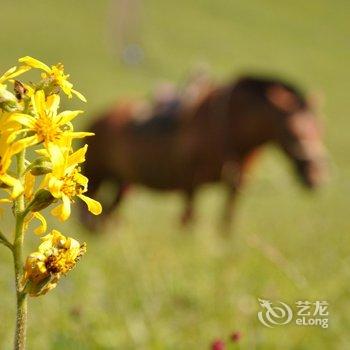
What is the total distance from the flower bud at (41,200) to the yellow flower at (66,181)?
0.06 feet

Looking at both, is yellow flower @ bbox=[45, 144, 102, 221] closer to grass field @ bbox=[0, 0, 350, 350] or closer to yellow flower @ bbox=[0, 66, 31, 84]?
yellow flower @ bbox=[0, 66, 31, 84]

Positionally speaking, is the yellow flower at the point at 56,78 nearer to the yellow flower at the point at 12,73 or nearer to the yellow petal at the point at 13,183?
the yellow flower at the point at 12,73

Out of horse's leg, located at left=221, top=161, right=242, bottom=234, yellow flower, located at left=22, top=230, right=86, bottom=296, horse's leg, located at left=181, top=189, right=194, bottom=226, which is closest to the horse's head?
horse's leg, located at left=221, top=161, right=242, bottom=234

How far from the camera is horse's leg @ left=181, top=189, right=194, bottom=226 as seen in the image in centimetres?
1123

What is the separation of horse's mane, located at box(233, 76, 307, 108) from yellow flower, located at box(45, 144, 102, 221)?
9.43m

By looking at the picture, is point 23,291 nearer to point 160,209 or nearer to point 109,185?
point 109,185

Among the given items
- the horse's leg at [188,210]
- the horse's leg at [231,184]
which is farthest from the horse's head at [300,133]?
the horse's leg at [188,210]

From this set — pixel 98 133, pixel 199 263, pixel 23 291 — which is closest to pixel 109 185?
pixel 98 133

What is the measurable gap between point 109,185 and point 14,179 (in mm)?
11721

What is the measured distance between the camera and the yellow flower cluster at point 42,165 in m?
1.60

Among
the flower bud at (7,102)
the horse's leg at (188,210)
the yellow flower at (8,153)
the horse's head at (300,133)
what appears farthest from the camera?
the horse's leg at (188,210)

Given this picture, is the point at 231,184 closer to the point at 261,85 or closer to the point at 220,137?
the point at 220,137

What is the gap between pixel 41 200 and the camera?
1675 mm

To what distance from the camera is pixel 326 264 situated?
415 centimetres
